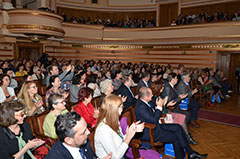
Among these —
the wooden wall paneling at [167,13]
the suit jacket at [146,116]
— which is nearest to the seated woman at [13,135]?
the suit jacket at [146,116]

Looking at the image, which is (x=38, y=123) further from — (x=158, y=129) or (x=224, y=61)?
(x=224, y=61)

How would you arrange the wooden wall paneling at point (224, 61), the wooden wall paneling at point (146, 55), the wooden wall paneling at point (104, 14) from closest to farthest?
the wooden wall paneling at point (224, 61) → the wooden wall paneling at point (146, 55) → the wooden wall paneling at point (104, 14)

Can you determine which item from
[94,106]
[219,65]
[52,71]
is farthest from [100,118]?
[219,65]

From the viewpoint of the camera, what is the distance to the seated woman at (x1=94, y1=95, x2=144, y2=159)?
Result: 6.29 ft

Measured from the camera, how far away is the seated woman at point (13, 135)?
1859 mm

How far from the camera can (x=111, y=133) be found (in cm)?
201

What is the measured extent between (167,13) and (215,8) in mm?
3268

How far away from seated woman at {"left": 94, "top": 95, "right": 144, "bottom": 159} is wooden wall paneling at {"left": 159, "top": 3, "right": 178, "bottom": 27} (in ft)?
44.2

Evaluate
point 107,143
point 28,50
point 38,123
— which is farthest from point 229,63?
point 28,50

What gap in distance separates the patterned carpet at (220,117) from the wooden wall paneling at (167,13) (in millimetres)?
9710

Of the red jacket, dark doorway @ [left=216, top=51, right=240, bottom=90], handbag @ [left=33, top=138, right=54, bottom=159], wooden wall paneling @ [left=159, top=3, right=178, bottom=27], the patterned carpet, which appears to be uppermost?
wooden wall paneling @ [left=159, top=3, right=178, bottom=27]

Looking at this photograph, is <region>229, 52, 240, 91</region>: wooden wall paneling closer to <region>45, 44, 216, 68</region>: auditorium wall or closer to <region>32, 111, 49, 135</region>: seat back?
<region>45, 44, 216, 68</region>: auditorium wall

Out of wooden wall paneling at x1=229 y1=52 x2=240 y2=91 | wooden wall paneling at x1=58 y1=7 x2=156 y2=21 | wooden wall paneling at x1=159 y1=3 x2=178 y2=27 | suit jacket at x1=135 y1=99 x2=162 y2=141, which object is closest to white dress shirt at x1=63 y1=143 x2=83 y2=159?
suit jacket at x1=135 y1=99 x2=162 y2=141

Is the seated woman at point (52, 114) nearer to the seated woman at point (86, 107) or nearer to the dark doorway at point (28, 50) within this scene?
the seated woman at point (86, 107)
